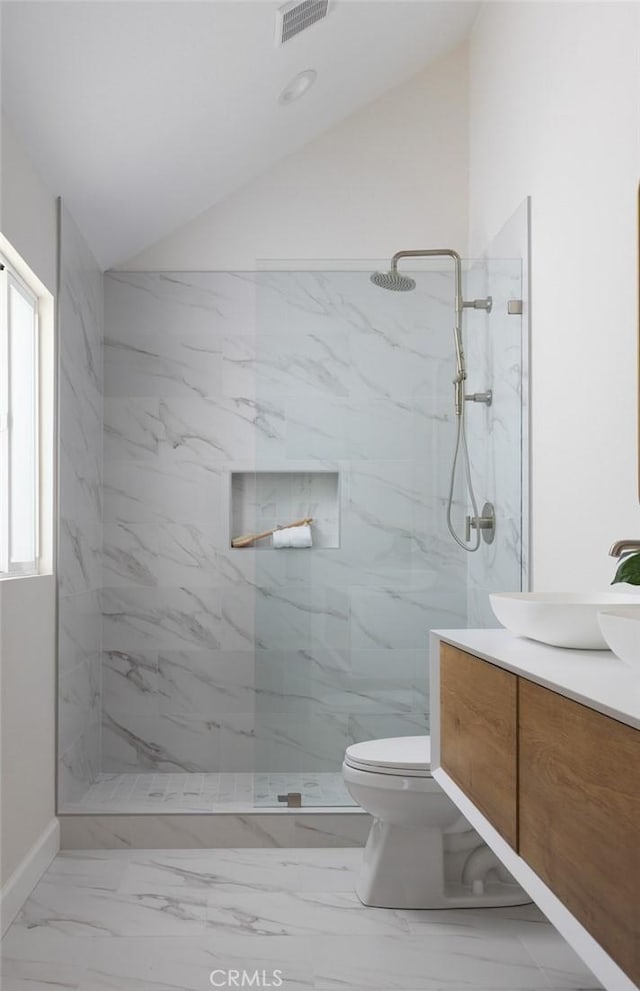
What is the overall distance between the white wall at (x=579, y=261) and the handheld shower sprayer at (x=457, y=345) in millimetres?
287

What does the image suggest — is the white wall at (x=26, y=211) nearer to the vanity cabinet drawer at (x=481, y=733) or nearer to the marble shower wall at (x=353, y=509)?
the marble shower wall at (x=353, y=509)

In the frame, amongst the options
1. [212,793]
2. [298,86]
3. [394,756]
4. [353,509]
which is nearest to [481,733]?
[394,756]

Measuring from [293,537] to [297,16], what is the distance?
1657 millimetres

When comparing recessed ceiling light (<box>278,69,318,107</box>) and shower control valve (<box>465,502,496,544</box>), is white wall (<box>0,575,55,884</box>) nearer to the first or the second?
shower control valve (<box>465,502,496,544</box>)

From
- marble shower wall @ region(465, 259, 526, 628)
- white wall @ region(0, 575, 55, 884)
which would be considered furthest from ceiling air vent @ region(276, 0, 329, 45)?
white wall @ region(0, 575, 55, 884)

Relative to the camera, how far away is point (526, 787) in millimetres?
1396

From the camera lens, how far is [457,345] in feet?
10.1

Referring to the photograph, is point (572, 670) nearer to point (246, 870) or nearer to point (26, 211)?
point (246, 870)

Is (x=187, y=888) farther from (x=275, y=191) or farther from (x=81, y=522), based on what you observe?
(x=275, y=191)

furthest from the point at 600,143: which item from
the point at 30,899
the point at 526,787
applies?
the point at 30,899

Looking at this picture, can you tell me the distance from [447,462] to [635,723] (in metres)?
2.10

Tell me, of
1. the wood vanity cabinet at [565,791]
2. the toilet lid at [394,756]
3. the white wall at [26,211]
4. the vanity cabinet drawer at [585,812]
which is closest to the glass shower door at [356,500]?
the toilet lid at [394,756]

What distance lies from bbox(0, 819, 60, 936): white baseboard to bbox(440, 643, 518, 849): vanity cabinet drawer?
1.29 meters

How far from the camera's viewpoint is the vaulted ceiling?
2.32 meters
